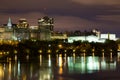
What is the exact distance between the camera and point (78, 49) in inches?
3615

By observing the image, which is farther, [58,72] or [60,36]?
[60,36]

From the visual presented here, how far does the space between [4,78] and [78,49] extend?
62153mm

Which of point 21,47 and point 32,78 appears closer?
point 32,78

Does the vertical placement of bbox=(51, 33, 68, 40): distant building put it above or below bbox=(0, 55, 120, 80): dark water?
above

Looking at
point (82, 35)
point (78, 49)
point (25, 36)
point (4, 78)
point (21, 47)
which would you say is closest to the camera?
point (4, 78)

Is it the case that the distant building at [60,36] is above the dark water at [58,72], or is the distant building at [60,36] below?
above

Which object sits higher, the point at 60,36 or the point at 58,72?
the point at 60,36

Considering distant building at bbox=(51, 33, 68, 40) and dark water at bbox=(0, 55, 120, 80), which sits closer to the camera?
dark water at bbox=(0, 55, 120, 80)

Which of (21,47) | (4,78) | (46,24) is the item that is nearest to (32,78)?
(4,78)

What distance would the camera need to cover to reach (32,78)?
98.9 ft

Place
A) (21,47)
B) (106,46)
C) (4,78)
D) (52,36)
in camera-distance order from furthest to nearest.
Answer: (52,36) < (106,46) < (21,47) < (4,78)

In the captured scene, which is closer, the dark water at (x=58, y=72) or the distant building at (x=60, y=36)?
the dark water at (x=58, y=72)

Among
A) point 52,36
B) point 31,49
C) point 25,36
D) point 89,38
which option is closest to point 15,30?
point 25,36

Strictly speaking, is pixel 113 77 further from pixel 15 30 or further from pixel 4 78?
pixel 15 30
